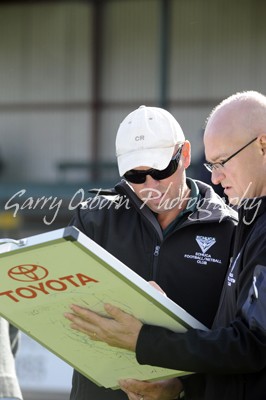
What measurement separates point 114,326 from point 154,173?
773 millimetres

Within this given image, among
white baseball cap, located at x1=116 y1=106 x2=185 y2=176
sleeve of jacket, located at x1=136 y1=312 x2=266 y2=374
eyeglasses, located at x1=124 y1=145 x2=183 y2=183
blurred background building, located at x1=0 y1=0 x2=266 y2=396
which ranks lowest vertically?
blurred background building, located at x1=0 y1=0 x2=266 y2=396

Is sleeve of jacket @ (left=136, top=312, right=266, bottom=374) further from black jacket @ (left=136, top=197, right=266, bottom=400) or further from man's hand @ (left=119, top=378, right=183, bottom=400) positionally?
man's hand @ (left=119, top=378, right=183, bottom=400)

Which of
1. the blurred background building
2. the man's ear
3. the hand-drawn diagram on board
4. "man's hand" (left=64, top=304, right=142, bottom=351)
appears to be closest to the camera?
the hand-drawn diagram on board

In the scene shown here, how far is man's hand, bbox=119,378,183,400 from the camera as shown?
3.19m

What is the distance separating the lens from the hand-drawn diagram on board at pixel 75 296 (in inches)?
108

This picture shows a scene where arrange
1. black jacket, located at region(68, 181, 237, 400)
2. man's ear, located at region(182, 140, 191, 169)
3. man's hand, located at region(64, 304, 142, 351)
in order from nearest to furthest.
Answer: man's hand, located at region(64, 304, 142, 351) < black jacket, located at region(68, 181, 237, 400) < man's ear, located at region(182, 140, 191, 169)

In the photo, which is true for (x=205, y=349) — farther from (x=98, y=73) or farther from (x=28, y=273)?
(x=98, y=73)

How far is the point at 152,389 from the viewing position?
3217 millimetres

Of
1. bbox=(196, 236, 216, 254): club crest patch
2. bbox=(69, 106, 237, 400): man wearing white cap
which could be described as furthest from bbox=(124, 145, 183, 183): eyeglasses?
bbox=(196, 236, 216, 254): club crest patch

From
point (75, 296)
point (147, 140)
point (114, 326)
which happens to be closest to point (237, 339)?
point (114, 326)

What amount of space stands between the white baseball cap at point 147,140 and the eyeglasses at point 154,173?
2 cm

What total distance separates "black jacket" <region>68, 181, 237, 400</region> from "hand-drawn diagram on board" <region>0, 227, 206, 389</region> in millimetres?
378

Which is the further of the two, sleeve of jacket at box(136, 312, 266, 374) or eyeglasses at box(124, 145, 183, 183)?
eyeglasses at box(124, 145, 183, 183)

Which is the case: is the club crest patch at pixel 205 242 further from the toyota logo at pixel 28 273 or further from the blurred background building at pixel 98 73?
the blurred background building at pixel 98 73
